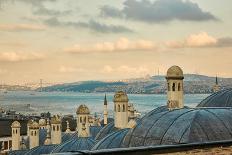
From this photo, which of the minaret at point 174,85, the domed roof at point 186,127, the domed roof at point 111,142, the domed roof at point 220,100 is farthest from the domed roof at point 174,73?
the domed roof at point 186,127

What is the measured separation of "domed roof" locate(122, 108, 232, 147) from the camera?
13789 mm

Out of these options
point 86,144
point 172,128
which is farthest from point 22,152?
point 172,128

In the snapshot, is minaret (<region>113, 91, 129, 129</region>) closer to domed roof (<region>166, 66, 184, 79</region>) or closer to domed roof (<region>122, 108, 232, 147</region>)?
domed roof (<region>166, 66, 184, 79</region>)

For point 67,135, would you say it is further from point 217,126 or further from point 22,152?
point 217,126

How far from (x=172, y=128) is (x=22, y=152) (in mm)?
20433

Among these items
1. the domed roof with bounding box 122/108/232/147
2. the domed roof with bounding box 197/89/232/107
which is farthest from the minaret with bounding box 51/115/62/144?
the domed roof with bounding box 122/108/232/147

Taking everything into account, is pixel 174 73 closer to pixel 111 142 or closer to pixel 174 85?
pixel 174 85

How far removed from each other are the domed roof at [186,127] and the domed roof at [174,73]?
635cm

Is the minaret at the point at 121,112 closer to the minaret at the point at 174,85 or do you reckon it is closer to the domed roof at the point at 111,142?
the domed roof at the point at 111,142

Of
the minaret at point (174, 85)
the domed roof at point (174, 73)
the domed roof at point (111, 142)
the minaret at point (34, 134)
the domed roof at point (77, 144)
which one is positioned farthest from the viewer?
the minaret at point (34, 134)

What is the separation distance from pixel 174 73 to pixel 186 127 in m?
8.82

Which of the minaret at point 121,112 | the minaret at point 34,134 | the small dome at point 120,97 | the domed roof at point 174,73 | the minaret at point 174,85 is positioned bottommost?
the minaret at point 34,134

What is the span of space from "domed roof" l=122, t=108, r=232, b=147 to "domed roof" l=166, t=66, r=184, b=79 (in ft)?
20.8

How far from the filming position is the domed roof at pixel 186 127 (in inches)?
543
